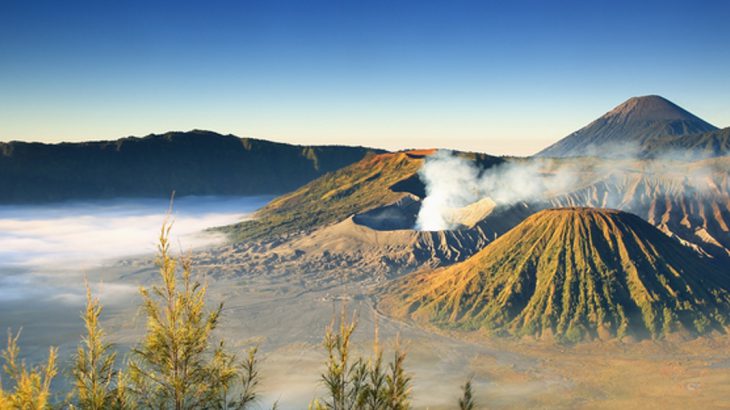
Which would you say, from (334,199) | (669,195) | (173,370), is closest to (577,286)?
(669,195)

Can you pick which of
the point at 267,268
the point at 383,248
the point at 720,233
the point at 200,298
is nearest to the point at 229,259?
the point at 267,268

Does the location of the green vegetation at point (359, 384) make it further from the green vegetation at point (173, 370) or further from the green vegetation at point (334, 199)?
the green vegetation at point (334, 199)

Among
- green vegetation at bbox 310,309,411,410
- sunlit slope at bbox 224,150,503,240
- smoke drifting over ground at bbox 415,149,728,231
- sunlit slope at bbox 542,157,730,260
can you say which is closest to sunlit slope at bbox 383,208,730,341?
sunlit slope at bbox 542,157,730,260

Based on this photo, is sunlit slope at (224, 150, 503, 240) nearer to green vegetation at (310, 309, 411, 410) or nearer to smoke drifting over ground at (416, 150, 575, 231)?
smoke drifting over ground at (416, 150, 575, 231)

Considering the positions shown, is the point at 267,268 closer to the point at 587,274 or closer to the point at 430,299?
the point at 430,299

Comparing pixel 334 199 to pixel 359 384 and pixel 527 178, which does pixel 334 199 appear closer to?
pixel 527 178
